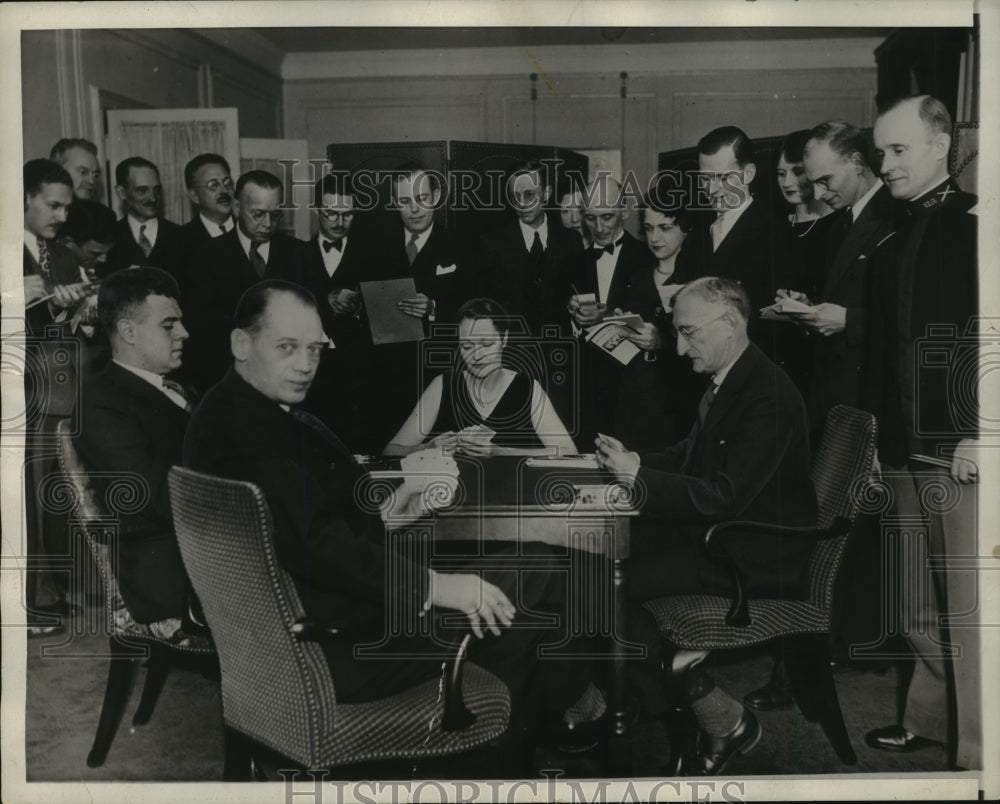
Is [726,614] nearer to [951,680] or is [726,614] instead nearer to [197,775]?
[951,680]

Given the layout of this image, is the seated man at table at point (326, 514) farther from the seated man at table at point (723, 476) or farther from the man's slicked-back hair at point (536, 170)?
the man's slicked-back hair at point (536, 170)

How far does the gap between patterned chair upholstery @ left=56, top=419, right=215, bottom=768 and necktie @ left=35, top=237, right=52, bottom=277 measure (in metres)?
0.43

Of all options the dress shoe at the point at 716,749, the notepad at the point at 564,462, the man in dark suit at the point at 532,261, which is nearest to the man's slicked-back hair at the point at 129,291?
the man in dark suit at the point at 532,261

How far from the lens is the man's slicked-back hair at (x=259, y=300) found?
249 centimetres

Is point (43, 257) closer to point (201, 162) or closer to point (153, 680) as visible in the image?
point (201, 162)

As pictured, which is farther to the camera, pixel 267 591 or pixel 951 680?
pixel 951 680

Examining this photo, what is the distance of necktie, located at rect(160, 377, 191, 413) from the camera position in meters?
2.49

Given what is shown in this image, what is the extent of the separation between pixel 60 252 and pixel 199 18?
76 centimetres

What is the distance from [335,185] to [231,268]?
369mm

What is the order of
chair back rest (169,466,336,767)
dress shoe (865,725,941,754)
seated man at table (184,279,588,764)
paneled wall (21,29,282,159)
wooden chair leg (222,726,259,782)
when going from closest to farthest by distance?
chair back rest (169,466,336,767) < wooden chair leg (222,726,259,782) < seated man at table (184,279,588,764) < paneled wall (21,29,282,159) < dress shoe (865,725,941,754)

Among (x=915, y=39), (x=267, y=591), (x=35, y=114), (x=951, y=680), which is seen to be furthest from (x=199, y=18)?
(x=951, y=680)

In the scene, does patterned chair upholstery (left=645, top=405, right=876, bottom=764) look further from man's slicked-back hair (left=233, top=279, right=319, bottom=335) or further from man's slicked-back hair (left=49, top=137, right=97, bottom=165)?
man's slicked-back hair (left=49, top=137, right=97, bottom=165)

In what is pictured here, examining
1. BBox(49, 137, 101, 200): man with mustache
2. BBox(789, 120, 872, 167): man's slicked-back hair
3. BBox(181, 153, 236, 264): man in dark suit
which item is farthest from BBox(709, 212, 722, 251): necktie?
BBox(49, 137, 101, 200): man with mustache

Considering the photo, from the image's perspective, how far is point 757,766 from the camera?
2576 millimetres
